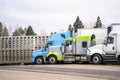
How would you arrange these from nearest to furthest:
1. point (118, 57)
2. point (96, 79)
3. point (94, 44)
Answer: point (96, 79) < point (118, 57) < point (94, 44)

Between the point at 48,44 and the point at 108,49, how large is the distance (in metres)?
6.27

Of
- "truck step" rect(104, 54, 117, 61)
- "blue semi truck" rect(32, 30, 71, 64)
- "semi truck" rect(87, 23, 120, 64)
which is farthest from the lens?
"blue semi truck" rect(32, 30, 71, 64)

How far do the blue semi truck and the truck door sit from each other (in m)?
4.48

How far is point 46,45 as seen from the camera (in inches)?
1159

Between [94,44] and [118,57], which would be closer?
[118,57]

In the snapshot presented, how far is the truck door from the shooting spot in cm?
2620

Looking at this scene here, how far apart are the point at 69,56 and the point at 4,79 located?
14.5 meters

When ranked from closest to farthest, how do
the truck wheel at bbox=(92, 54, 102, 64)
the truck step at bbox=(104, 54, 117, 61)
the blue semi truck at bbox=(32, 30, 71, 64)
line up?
the truck step at bbox=(104, 54, 117, 61), the truck wheel at bbox=(92, 54, 102, 64), the blue semi truck at bbox=(32, 30, 71, 64)

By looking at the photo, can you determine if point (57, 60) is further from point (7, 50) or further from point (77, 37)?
point (7, 50)

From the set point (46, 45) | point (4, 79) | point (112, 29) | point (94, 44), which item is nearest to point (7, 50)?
point (46, 45)

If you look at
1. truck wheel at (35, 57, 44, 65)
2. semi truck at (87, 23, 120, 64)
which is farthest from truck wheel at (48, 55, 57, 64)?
semi truck at (87, 23, 120, 64)

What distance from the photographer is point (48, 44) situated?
29.4 metres

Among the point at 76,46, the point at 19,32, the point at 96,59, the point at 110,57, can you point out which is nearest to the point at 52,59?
the point at 76,46

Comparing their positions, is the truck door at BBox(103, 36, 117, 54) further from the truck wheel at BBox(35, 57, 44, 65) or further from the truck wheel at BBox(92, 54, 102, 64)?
the truck wheel at BBox(35, 57, 44, 65)
